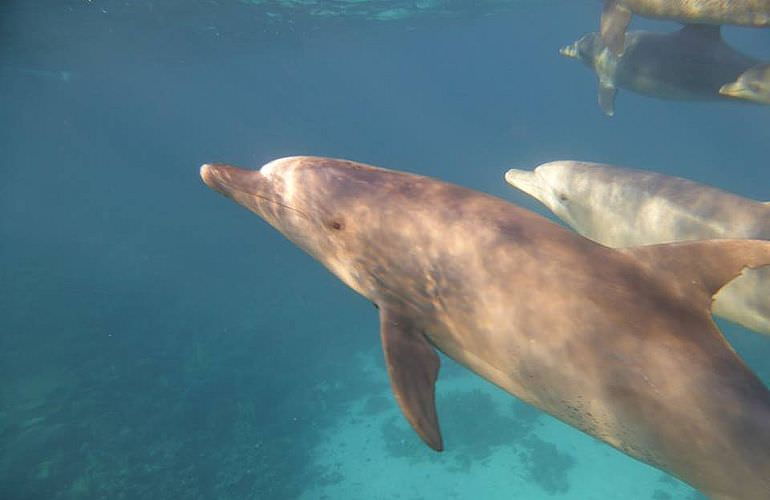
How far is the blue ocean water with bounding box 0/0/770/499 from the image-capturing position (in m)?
15.7

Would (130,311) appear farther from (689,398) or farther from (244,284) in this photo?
(689,398)

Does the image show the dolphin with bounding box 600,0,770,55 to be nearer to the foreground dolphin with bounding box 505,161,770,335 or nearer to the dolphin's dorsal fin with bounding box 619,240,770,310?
the foreground dolphin with bounding box 505,161,770,335

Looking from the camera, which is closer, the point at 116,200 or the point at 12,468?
the point at 12,468

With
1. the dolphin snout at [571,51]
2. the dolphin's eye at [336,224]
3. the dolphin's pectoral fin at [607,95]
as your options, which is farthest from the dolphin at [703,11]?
the dolphin's eye at [336,224]

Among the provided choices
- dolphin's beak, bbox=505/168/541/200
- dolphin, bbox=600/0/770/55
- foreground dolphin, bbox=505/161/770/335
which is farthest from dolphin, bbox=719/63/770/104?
dolphin's beak, bbox=505/168/541/200

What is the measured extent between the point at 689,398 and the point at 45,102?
86689mm

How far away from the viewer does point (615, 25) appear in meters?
8.98

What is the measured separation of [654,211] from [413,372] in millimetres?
4432

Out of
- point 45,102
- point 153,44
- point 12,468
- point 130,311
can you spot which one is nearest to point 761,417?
point 12,468

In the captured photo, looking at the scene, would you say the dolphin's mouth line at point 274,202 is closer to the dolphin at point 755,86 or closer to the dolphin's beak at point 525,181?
the dolphin's beak at point 525,181

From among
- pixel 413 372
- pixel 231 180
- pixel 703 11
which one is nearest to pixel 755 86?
pixel 703 11

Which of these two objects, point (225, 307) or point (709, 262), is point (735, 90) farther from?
point (225, 307)

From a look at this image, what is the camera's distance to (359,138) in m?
99.4

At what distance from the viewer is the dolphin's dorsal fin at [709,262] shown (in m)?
2.92
